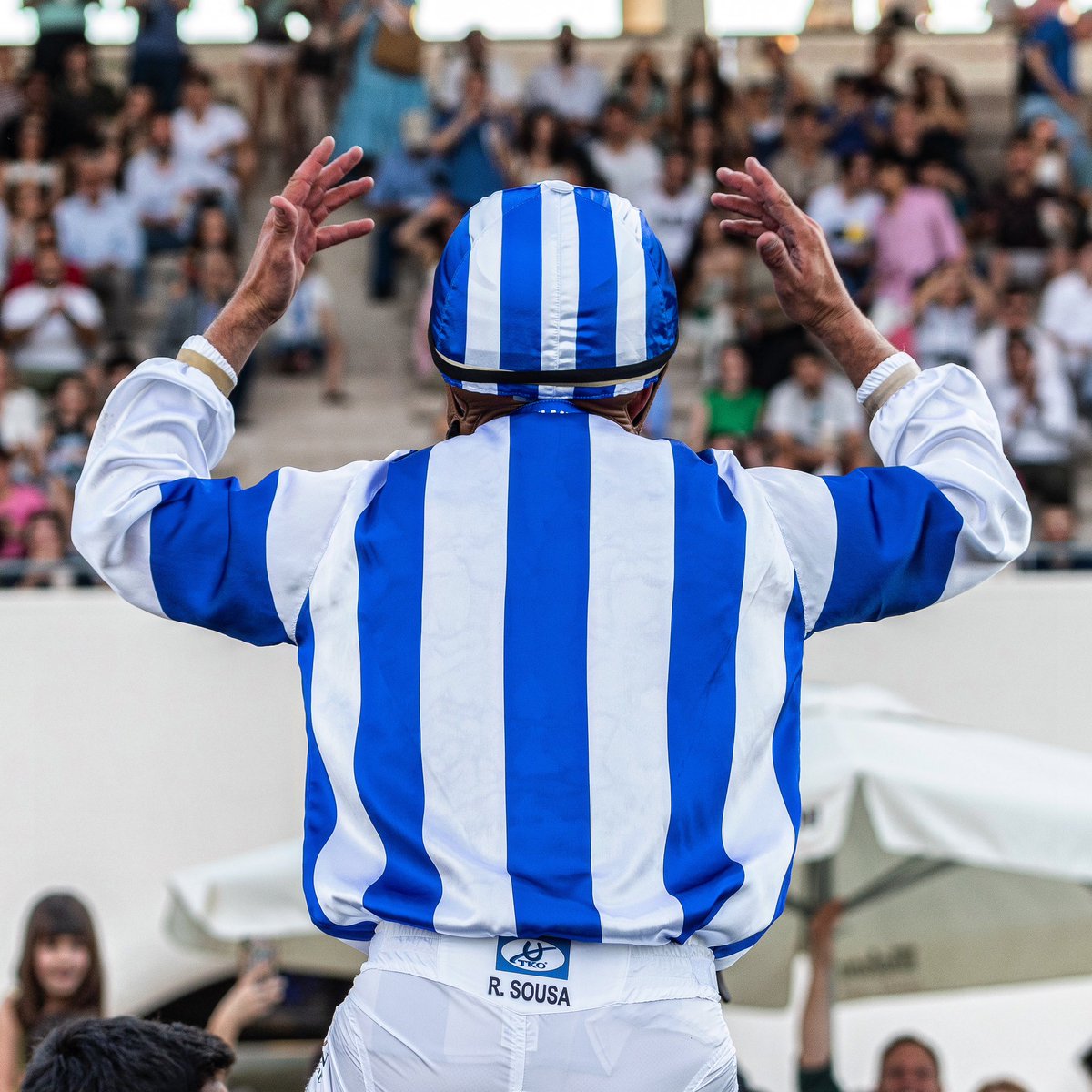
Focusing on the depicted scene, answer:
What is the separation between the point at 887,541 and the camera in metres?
2.20

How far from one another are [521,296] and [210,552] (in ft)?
1.57

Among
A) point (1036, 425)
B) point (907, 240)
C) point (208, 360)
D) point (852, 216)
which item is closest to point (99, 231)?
point (852, 216)

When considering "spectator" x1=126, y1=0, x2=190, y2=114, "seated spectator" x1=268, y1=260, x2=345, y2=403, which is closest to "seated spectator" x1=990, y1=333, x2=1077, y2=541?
"seated spectator" x1=268, y1=260, x2=345, y2=403

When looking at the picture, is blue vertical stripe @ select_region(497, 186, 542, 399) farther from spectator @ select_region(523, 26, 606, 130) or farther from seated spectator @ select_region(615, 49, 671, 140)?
spectator @ select_region(523, 26, 606, 130)

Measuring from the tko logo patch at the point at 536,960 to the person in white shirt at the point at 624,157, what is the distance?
9.65 meters

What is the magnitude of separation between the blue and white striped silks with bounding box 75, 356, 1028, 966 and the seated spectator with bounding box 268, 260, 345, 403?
8.52 meters

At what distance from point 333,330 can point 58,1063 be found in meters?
8.72

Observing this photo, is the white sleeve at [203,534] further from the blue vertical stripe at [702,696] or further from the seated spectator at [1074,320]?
the seated spectator at [1074,320]

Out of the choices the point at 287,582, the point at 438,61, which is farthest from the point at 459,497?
the point at 438,61

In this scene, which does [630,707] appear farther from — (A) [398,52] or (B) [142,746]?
(A) [398,52]

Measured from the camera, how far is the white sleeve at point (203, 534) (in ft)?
7.11

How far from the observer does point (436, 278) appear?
227 cm

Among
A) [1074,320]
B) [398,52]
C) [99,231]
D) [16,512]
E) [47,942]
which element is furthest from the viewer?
[398,52]

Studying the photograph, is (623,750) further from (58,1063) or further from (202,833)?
(202,833)
